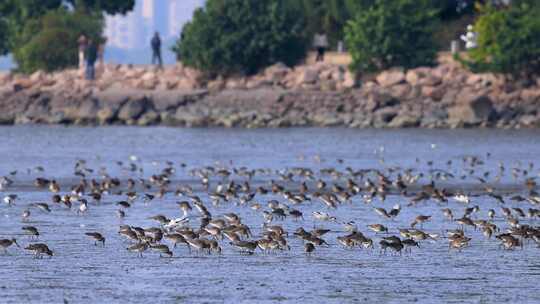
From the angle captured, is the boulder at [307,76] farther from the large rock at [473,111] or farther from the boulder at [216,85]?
the large rock at [473,111]

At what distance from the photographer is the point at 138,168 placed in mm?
52656

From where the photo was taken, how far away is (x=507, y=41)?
276ft

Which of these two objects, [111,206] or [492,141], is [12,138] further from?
[111,206]

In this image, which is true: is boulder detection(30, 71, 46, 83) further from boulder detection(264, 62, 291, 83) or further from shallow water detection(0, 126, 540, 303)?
shallow water detection(0, 126, 540, 303)

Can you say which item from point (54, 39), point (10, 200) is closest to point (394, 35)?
point (54, 39)

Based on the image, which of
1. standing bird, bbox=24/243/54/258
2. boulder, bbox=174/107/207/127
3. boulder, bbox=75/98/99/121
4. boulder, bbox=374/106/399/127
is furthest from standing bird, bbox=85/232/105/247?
boulder, bbox=75/98/99/121

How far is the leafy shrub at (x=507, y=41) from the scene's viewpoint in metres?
83.9

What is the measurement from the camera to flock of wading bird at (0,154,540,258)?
92.7 ft

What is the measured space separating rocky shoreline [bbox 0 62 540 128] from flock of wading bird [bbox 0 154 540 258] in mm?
29229

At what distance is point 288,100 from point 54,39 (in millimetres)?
16555

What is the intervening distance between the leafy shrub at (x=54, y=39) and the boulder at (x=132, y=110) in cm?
917

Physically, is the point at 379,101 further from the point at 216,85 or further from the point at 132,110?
the point at 132,110

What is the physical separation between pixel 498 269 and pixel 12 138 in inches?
2045

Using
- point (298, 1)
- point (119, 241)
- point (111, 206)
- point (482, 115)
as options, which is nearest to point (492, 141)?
point (482, 115)
